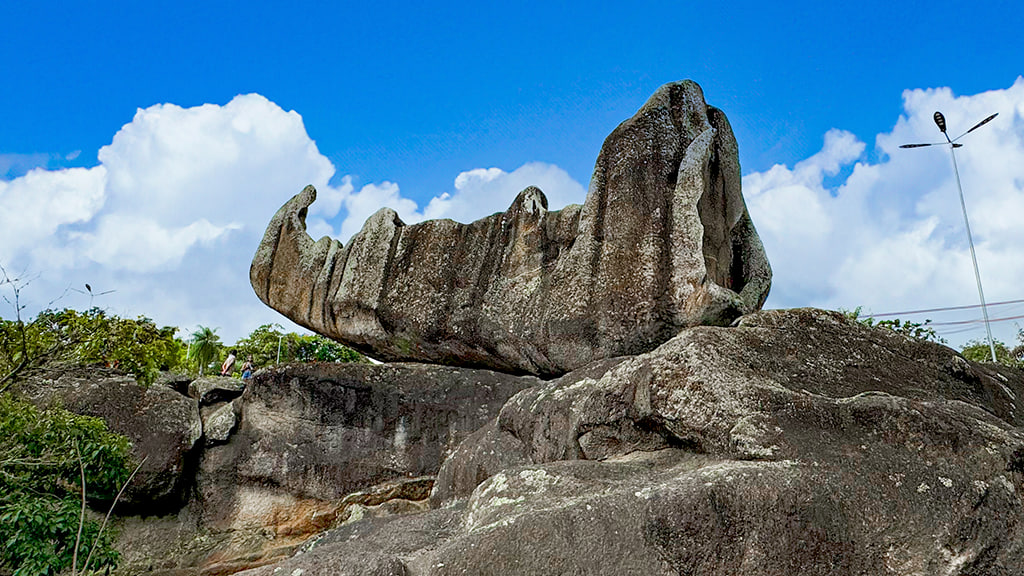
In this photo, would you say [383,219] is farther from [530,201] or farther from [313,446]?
[313,446]

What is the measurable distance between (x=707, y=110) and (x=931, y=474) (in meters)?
7.34

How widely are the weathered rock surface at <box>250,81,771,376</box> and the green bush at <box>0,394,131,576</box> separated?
402 cm

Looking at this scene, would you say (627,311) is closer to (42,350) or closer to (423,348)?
(423,348)

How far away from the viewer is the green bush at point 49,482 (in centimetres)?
777

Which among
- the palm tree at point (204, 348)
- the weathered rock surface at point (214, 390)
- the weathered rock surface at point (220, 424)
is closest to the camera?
the weathered rock surface at point (220, 424)

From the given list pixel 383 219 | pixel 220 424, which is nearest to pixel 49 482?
pixel 220 424

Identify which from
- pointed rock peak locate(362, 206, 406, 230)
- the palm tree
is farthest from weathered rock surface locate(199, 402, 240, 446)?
the palm tree

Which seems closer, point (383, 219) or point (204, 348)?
point (383, 219)

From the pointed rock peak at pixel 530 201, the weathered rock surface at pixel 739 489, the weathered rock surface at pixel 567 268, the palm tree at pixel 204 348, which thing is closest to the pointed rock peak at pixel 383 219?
the weathered rock surface at pixel 567 268

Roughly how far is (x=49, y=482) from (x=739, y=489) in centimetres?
718

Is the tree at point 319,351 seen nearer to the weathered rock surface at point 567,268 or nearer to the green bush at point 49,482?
the weathered rock surface at point 567,268

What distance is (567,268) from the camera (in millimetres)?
10336

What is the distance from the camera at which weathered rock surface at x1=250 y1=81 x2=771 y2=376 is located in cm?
958

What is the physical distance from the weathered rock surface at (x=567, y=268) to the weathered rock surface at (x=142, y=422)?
97.6 inches
